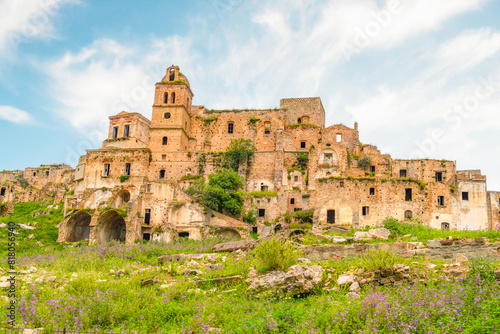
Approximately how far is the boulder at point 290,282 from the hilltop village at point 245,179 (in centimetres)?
1840

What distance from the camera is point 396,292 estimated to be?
11.2 metres

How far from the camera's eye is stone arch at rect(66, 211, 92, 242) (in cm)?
3950

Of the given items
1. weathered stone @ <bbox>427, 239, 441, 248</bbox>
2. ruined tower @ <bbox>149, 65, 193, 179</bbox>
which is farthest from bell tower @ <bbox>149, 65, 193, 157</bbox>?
weathered stone @ <bbox>427, 239, 441, 248</bbox>

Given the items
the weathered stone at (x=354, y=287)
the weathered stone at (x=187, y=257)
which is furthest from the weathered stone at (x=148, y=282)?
the weathered stone at (x=354, y=287)

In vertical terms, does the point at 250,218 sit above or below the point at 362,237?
above

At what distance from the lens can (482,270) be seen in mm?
11398

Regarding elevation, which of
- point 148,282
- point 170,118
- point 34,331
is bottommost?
point 34,331

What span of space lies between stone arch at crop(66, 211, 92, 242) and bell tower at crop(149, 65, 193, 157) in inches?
457

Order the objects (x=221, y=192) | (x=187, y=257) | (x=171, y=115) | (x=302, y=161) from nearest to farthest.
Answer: (x=187, y=257) → (x=221, y=192) → (x=302, y=161) → (x=171, y=115)

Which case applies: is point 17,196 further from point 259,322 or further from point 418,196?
point 259,322

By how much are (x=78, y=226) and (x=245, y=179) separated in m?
17.7

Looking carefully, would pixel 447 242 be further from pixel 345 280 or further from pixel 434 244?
pixel 345 280

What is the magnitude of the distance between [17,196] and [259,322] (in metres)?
50.6

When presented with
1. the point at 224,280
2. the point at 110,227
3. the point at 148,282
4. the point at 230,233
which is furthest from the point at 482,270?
the point at 110,227
